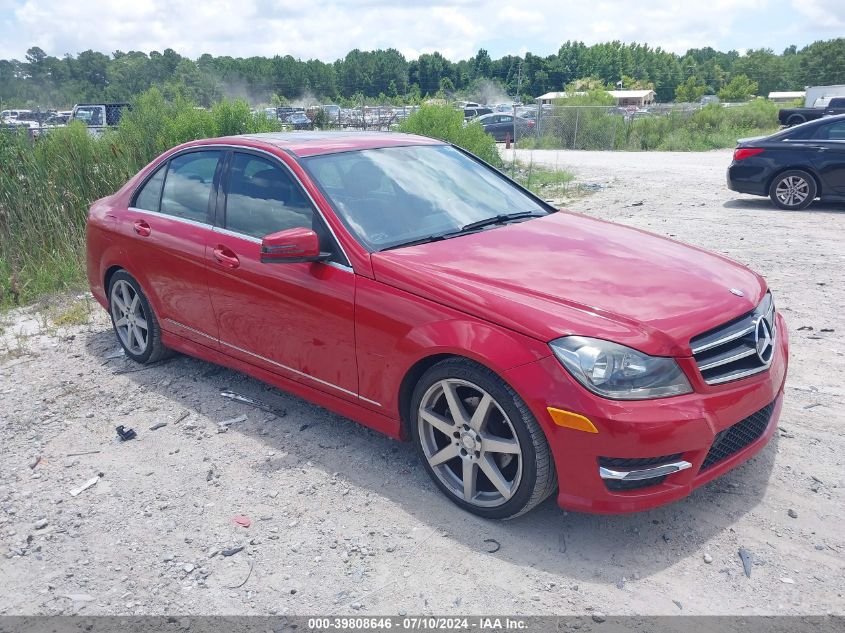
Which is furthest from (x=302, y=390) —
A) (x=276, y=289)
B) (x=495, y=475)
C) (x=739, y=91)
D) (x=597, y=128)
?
(x=739, y=91)

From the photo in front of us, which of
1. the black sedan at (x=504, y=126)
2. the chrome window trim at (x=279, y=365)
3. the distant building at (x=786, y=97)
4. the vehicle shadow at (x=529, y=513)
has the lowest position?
the vehicle shadow at (x=529, y=513)

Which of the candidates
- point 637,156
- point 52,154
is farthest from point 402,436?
point 637,156

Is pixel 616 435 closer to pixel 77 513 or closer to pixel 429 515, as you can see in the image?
pixel 429 515

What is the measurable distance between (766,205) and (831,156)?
4.50ft

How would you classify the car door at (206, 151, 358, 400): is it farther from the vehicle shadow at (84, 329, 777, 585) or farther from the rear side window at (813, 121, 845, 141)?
the rear side window at (813, 121, 845, 141)

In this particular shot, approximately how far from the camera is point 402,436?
150 inches

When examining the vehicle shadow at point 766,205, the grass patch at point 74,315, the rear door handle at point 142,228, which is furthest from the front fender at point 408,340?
the vehicle shadow at point 766,205

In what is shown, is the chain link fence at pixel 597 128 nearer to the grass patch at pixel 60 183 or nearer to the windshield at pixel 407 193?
the grass patch at pixel 60 183

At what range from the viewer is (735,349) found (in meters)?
3.30

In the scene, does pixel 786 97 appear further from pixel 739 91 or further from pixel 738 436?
pixel 738 436

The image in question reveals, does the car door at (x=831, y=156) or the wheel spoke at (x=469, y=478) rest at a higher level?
the car door at (x=831, y=156)

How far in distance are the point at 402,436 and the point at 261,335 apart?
1150 millimetres

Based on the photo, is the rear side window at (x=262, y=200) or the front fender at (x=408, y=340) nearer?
the front fender at (x=408, y=340)

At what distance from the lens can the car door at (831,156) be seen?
1098cm
